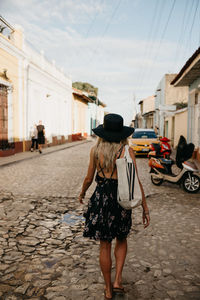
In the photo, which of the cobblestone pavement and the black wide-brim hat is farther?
the cobblestone pavement

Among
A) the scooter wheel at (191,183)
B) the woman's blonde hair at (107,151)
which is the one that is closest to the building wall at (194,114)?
the scooter wheel at (191,183)

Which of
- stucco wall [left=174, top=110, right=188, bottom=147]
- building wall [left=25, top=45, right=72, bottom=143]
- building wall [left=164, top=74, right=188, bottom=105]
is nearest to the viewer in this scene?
stucco wall [left=174, top=110, right=188, bottom=147]

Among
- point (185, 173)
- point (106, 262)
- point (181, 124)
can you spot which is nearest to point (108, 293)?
point (106, 262)

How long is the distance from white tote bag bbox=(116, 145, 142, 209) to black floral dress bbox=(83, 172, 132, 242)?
14cm

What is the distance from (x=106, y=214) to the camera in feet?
8.29

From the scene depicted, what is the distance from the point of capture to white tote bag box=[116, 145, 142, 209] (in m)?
2.38

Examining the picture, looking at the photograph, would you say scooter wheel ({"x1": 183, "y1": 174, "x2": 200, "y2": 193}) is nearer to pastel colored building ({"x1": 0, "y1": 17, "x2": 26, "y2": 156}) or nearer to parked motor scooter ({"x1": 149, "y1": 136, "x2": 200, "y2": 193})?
parked motor scooter ({"x1": 149, "y1": 136, "x2": 200, "y2": 193})

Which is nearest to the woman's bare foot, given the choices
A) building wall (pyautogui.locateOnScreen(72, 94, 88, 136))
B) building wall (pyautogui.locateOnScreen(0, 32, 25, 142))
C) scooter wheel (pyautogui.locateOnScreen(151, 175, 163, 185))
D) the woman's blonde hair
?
the woman's blonde hair

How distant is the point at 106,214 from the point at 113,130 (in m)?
0.72

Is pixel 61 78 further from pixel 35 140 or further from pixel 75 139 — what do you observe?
pixel 35 140

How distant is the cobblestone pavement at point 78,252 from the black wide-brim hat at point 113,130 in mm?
1376

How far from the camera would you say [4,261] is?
322 cm

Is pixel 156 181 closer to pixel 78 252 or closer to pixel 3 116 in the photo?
pixel 78 252

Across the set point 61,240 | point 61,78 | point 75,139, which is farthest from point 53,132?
point 61,240
